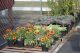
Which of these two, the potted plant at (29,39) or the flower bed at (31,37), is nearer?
the flower bed at (31,37)

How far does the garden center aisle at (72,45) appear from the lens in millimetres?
5618

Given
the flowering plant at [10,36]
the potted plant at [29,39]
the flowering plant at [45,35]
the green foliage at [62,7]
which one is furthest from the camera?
the green foliage at [62,7]

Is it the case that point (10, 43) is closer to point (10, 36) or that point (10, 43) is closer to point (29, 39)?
point (10, 36)

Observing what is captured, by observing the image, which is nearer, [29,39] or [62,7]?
[29,39]

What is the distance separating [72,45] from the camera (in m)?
6.09

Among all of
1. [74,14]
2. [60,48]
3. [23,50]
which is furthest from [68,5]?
[23,50]

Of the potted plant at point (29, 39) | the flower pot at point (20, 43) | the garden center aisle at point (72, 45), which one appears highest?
the potted plant at point (29, 39)

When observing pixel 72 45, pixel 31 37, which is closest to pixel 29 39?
pixel 31 37

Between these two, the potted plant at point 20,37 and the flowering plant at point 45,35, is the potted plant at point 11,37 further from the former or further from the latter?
the flowering plant at point 45,35

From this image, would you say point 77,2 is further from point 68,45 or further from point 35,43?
point 35,43

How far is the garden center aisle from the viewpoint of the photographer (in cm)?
562

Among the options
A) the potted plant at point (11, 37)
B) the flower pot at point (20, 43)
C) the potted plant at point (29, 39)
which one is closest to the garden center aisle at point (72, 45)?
the potted plant at point (29, 39)

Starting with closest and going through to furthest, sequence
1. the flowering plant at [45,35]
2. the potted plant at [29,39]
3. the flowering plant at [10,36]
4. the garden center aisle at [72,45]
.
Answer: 1. the flowering plant at [45,35]
2. the potted plant at [29,39]
3. the flowering plant at [10,36]
4. the garden center aisle at [72,45]

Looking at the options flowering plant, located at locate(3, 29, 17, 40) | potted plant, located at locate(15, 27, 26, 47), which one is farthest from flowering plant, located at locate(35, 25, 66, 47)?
flowering plant, located at locate(3, 29, 17, 40)
